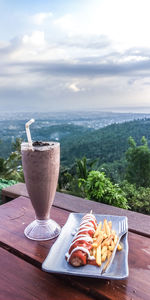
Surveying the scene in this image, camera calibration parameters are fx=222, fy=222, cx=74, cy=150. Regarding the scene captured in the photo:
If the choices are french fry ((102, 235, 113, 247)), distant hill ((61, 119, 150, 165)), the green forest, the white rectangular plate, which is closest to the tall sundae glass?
the white rectangular plate

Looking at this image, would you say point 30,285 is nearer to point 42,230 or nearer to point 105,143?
point 42,230

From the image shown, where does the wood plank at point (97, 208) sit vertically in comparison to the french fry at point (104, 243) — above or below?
below

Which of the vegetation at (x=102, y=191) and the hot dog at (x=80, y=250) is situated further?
the vegetation at (x=102, y=191)

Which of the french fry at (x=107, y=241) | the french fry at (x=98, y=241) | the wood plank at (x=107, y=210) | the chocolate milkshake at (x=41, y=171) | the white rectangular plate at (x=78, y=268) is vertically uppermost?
the chocolate milkshake at (x=41, y=171)

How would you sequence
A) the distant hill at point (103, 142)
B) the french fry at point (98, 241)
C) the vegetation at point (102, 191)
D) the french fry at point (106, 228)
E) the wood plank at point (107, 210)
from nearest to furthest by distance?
the french fry at point (98, 241) → the french fry at point (106, 228) → the wood plank at point (107, 210) → the vegetation at point (102, 191) → the distant hill at point (103, 142)

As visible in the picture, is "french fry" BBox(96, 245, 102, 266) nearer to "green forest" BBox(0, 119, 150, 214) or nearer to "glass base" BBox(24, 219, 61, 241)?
"glass base" BBox(24, 219, 61, 241)

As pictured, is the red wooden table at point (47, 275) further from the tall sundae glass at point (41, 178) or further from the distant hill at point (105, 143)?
the distant hill at point (105, 143)

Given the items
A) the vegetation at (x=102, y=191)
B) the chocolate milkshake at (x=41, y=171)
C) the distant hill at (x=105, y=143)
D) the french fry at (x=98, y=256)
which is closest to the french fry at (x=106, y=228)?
the french fry at (x=98, y=256)

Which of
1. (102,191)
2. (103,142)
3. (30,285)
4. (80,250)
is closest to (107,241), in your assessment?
(80,250)
